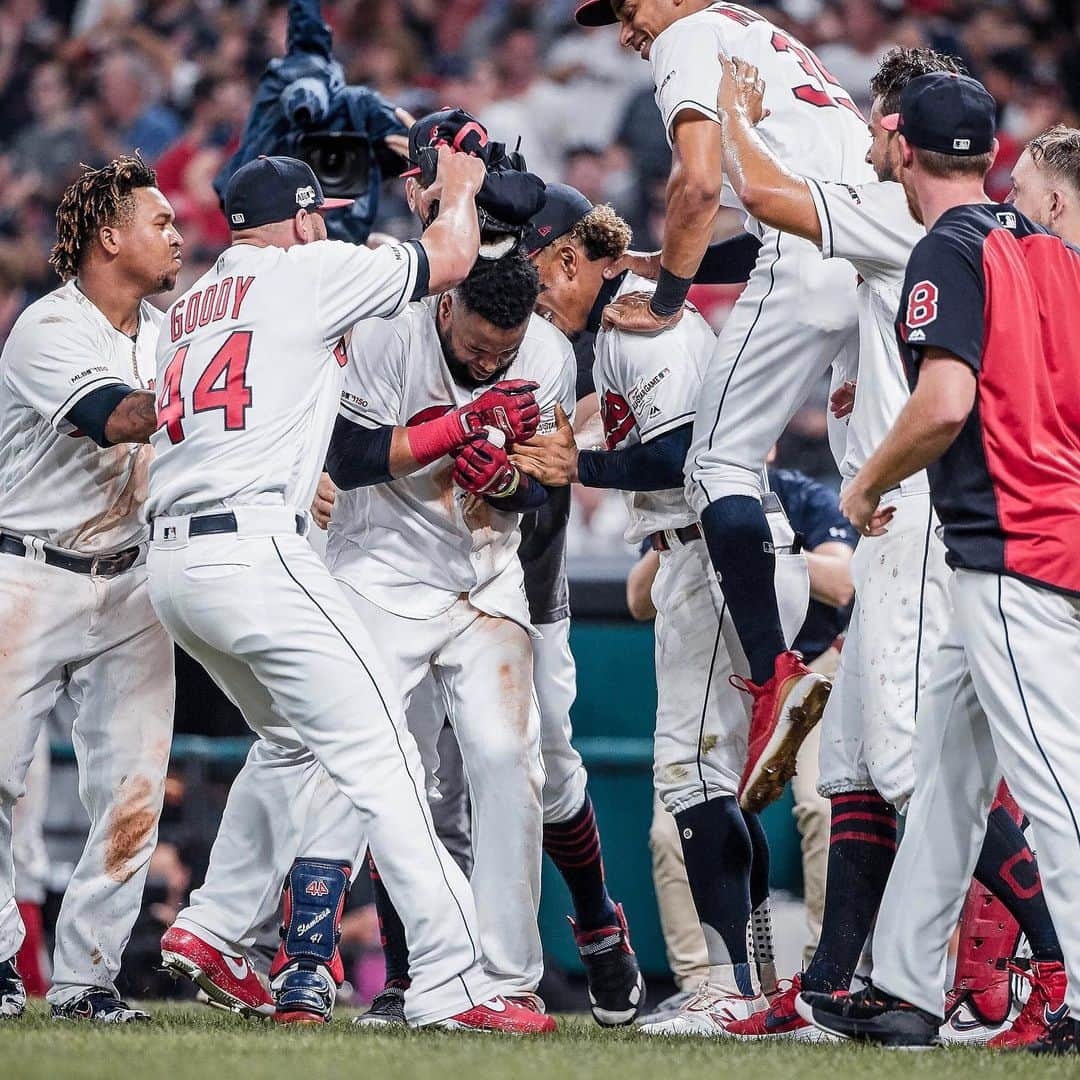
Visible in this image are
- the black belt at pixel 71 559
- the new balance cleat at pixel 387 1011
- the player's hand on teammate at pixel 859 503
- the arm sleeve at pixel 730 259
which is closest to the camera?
the player's hand on teammate at pixel 859 503

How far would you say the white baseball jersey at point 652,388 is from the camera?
14.5 feet

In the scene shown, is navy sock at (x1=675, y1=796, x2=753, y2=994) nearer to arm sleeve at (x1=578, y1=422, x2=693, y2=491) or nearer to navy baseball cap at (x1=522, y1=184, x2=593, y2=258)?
arm sleeve at (x1=578, y1=422, x2=693, y2=491)

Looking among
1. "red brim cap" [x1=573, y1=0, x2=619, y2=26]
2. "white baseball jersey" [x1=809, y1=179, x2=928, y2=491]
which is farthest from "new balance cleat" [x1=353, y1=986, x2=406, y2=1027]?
"red brim cap" [x1=573, y1=0, x2=619, y2=26]

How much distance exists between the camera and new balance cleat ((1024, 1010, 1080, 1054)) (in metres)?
3.20

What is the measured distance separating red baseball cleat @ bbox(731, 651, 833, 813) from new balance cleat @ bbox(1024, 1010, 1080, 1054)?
84 centimetres

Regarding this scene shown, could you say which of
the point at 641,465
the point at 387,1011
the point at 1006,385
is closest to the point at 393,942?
the point at 387,1011

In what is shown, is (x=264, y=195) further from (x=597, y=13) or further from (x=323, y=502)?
(x=597, y=13)

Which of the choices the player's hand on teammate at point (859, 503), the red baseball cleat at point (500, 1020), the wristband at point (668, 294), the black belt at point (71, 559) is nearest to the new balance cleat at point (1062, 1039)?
the player's hand on teammate at point (859, 503)

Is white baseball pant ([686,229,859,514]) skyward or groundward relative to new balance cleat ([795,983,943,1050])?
skyward

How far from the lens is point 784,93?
436cm

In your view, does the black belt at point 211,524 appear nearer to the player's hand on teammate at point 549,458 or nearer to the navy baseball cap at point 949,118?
the player's hand on teammate at point 549,458

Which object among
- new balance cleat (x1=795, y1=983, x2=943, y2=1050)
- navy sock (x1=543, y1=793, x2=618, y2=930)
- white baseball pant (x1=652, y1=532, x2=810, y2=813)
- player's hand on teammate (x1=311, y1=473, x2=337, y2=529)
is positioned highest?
player's hand on teammate (x1=311, y1=473, x2=337, y2=529)

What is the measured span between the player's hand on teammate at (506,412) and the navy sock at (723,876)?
3.73 feet

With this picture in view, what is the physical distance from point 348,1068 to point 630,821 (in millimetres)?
3492
